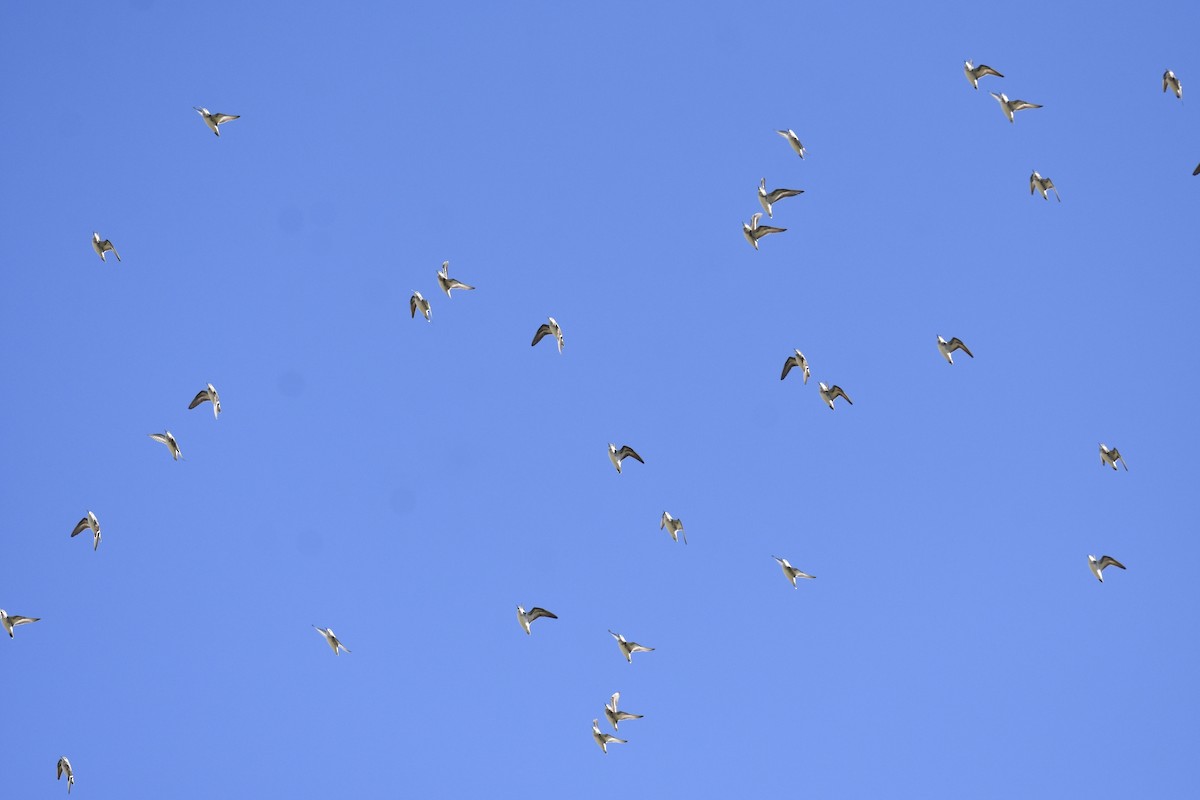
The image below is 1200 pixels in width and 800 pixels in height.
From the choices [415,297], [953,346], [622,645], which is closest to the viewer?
[622,645]

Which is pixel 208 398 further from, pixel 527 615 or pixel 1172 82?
pixel 1172 82

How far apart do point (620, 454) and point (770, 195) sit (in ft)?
28.5

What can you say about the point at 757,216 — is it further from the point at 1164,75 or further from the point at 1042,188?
the point at 1164,75

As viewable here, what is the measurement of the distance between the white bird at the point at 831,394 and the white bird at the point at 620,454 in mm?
6213

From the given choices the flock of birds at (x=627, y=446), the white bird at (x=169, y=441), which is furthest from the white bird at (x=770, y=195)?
the white bird at (x=169, y=441)

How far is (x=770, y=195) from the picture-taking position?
145 ft

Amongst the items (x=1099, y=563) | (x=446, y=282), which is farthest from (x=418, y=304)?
(x=1099, y=563)

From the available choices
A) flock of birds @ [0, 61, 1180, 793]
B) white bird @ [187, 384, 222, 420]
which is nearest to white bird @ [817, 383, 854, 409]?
flock of birds @ [0, 61, 1180, 793]

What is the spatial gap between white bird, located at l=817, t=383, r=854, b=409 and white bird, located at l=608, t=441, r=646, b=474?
621 centimetres

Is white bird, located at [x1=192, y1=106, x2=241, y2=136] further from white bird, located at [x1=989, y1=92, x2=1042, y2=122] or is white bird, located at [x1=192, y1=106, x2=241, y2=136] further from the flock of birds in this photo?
white bird, located at [x1=989, y1=92, x2=1042, y2=122]

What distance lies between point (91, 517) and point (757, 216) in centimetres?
2187

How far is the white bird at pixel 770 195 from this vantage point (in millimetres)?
43469

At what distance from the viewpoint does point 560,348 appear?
4403cm

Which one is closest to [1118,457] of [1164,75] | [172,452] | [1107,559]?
[1107,559]
